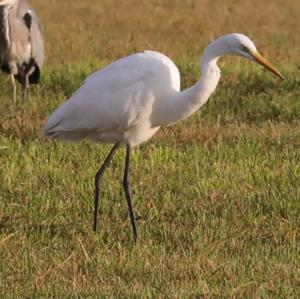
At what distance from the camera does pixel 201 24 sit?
15.8 meters

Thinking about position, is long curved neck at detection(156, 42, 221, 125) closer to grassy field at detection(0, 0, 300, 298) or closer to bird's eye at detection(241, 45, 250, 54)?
bird's eye at detection(241, 45, 250, 54)

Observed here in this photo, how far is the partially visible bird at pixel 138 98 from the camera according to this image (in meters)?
6.20

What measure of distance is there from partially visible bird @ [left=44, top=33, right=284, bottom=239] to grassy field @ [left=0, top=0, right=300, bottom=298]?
305 millimetres

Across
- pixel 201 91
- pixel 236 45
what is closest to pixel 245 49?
pixel 236 45

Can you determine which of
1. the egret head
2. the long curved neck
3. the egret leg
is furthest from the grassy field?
the egret head

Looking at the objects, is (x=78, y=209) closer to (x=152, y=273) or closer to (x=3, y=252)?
(x=3, y=252)

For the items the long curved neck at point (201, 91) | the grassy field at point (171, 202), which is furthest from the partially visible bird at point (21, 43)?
the long curved neck at point (201, 91)

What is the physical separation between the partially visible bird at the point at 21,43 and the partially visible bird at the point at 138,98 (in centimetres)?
535

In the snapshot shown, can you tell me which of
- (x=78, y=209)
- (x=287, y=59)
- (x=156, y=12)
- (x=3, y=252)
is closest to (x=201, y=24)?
(x=156, y=12)

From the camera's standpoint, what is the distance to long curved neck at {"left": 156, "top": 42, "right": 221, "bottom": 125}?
20.3 ft

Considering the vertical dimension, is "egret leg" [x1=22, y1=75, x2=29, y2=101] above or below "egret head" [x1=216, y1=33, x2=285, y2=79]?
below

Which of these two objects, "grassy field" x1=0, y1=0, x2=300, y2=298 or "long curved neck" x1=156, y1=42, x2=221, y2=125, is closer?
"grassy field" x1=0, y1=0, x2=300, y2=298

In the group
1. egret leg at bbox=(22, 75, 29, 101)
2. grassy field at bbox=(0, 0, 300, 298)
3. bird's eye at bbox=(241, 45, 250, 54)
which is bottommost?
grassy field at bbox=(0, 0, 300, 298)

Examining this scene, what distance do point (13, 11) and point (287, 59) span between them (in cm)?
320
